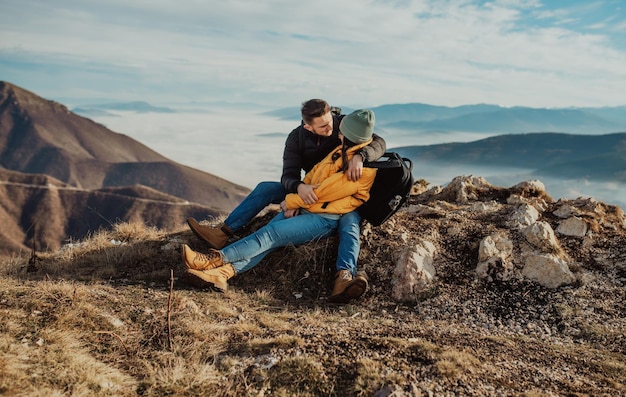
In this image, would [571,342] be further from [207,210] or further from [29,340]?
[207,210]

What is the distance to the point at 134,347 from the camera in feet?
15.7

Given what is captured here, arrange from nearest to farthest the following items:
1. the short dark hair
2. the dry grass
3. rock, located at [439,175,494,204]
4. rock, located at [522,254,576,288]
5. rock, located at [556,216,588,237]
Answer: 1. the dry grass
2. the short dark hair
3. rock, located at [522,254,576,288]
4. rock, located at [556,216,588,237]
5. rock, located at [439,175,494,204]

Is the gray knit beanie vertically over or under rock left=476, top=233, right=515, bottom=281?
over

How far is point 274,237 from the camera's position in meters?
6.98

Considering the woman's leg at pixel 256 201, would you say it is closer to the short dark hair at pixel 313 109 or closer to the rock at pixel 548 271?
the short dark hair at pixel 313 109

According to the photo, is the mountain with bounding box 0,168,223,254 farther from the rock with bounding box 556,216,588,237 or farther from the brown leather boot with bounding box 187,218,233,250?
the rock with bounding box 556,216,588,237

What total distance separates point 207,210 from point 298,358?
128 m

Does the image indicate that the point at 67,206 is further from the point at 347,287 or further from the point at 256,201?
the point at 347,287

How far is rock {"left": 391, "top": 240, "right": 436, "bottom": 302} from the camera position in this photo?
6957mm

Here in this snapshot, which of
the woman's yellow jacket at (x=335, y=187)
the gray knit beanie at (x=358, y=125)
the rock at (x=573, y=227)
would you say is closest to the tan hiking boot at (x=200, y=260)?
the woman's yellow jacket at (x=335, y=187)

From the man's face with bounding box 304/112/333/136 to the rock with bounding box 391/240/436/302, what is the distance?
2130 mm

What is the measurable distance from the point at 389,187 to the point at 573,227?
3417 mm

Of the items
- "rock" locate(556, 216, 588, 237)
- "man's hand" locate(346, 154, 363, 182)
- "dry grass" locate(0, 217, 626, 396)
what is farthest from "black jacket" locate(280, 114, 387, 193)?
"rock" locate(556, 216, 588, 237)

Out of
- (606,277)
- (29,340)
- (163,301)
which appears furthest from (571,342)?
(29,340)
